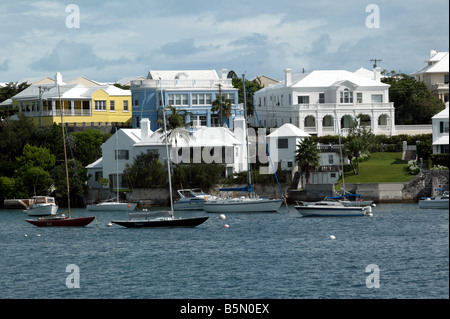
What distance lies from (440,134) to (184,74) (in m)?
38.3

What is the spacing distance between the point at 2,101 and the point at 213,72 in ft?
136

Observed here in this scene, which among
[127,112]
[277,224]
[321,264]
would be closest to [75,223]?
[277,224]

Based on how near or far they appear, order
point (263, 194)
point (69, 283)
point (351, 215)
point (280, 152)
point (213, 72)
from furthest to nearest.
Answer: point (213, 72), point (280, 152), point (263, 194), point (351, 215), point (69, 283)

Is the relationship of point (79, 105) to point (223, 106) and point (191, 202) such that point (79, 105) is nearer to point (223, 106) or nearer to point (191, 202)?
point (223, 106)

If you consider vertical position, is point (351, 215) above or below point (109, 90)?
below

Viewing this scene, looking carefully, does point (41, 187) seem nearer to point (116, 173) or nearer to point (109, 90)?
point (116, 173)

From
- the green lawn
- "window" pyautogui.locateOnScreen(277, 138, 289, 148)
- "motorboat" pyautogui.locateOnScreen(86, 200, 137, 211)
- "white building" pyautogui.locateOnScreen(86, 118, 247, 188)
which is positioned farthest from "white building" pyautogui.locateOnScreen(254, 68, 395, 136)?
"motorboat" pyautogui.locateOnScreen(86, 200, 137, 211)

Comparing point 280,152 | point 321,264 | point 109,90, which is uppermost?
point 109,90

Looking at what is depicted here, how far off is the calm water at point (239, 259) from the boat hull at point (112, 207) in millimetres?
12995

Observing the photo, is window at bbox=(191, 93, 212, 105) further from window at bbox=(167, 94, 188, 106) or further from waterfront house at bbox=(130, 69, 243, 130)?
window at bbox=(167, 94, 188, 106)

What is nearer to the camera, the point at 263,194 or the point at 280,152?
the point at 263,194

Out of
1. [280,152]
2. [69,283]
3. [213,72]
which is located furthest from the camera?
[213,72]

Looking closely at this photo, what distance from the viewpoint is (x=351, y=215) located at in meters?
64.6

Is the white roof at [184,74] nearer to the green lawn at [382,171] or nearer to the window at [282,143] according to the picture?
the window at [282,143]
